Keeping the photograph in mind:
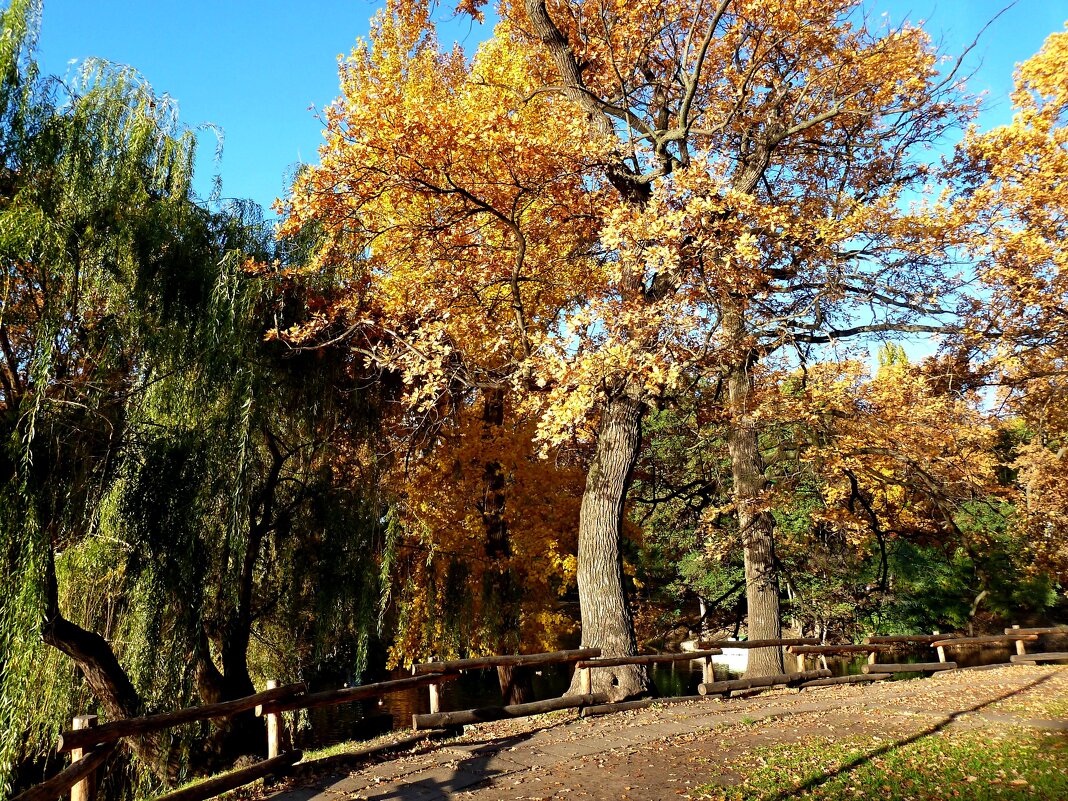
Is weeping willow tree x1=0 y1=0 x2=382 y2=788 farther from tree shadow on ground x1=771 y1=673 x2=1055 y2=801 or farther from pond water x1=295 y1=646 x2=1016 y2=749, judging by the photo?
pond water x1=295 y1=646 x2=1016 y2=749

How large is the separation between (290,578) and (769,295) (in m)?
9.51

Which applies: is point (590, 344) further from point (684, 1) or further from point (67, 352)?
point (684, 1)

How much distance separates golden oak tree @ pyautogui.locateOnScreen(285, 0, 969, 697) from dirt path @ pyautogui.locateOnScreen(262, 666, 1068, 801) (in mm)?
1598

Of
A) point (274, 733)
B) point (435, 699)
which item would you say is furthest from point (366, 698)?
point (274, 733)

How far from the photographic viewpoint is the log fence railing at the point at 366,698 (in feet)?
18.7

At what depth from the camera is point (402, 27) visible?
68.8ft

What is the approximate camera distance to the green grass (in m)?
6.30

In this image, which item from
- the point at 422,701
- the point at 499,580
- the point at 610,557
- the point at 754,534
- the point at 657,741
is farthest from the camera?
the point at 422,701

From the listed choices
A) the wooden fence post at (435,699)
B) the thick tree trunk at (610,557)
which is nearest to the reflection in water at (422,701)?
the thick tree trunk at (610,557)

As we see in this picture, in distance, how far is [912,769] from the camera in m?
7.04

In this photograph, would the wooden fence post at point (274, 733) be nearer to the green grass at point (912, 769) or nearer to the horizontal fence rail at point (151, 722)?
the horizontal fence rail at point (151, 722)

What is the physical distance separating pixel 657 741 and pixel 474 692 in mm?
20836

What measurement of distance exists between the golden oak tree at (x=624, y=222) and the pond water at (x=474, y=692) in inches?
363

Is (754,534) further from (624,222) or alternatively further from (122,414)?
(122,414)
